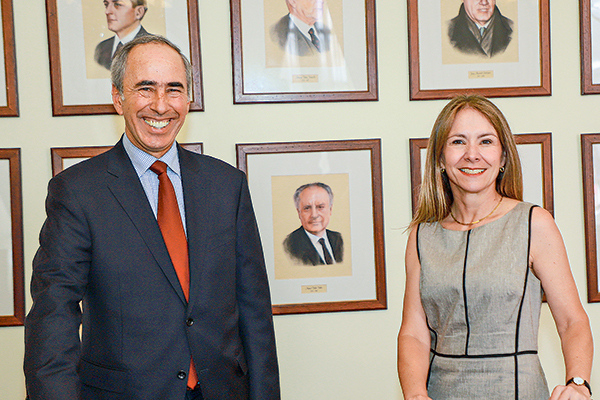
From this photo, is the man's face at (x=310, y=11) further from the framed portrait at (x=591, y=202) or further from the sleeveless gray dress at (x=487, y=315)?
the framed portrait at (x=591, y=202)

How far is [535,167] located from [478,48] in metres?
0.57

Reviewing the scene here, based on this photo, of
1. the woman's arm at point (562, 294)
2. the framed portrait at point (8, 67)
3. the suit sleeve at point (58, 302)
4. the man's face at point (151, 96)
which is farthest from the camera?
the framed portrait at point (8, 67)

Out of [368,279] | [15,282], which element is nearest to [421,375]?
[368,279]

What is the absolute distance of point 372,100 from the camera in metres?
2.27

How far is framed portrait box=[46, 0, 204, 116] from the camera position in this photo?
216cm

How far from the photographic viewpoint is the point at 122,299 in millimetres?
1384

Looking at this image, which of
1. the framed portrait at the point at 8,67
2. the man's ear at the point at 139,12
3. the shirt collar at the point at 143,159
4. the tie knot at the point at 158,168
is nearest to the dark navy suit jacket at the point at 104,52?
the man's ear at the point at 139,12

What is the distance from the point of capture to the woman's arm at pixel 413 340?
1527 mm

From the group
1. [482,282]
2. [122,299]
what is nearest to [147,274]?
[122,299]

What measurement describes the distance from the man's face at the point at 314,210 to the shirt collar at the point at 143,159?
31.4 inches

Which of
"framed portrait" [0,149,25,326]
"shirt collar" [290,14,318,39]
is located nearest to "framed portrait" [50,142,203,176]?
"framed portrait" [0,149,25,326]

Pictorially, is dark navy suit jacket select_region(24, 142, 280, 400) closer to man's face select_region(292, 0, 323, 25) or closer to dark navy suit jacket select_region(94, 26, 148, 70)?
dark navy suit jacket select_region(94, 26, 148, 70)

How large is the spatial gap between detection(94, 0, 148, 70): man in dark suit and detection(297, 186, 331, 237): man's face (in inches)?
38.1

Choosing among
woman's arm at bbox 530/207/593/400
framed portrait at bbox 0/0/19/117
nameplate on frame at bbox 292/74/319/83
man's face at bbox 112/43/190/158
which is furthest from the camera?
nameplate on frame at bbox 292/74/319/83
